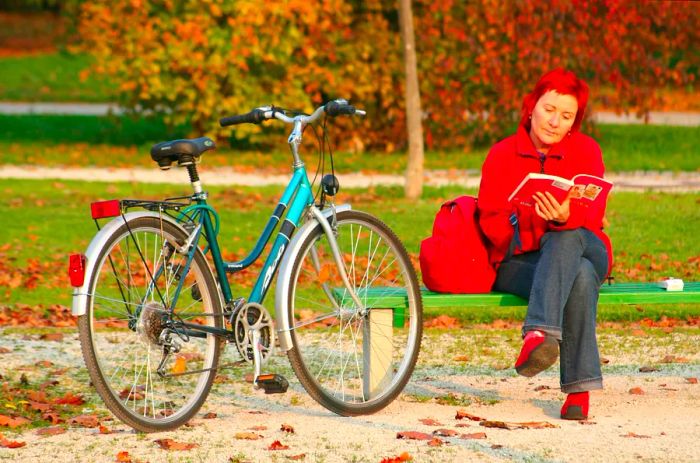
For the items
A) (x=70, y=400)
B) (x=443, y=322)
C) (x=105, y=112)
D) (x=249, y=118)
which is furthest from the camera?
(x=105, y=112)

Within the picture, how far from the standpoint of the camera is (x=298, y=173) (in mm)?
5629

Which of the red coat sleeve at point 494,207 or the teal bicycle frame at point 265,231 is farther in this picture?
the red coat sleeve at point 494,207

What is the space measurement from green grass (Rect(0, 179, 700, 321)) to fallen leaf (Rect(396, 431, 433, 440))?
333 centimetres

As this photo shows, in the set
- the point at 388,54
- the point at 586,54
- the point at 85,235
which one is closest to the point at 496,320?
the point at 85,235

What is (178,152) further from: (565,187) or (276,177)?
(276,177)

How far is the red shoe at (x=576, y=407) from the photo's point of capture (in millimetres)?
5496

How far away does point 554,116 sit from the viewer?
18.5 ft

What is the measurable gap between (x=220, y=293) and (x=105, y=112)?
19923 mm

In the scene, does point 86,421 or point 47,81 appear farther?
point 47,81

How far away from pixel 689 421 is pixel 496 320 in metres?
2.99

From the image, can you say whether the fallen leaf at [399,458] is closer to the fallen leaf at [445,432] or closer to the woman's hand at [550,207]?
the fallen leaf at [445,432]

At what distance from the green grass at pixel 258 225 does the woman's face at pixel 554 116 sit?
293 cm

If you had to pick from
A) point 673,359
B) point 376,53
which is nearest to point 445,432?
point 673,359

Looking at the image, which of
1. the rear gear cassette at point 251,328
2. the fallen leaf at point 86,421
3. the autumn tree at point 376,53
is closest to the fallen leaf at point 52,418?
the fallen leaf at point 86,421
